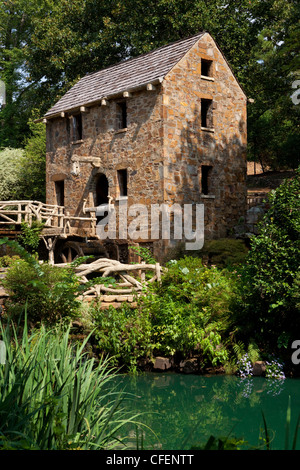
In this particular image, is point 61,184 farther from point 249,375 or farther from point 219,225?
point 249,375

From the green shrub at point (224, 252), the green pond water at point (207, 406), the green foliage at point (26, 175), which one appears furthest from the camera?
the green foliage at point (26, 175)

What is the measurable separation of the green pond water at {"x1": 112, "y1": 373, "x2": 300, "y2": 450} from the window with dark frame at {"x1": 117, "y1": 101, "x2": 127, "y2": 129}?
10898mm

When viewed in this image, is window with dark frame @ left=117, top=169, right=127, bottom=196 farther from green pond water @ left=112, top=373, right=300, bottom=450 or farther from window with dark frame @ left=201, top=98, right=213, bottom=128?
green pond water @ left=112, top=373, right=300, bottom=450

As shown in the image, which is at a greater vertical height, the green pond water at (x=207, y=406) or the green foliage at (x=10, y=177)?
the green foliage at (x=10, y=177)

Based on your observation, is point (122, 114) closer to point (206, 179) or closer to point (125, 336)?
point (206, 179)

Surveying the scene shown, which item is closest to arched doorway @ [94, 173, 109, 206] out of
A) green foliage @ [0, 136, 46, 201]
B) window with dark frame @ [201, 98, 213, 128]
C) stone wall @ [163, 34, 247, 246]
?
stone wall @ [163, 34, 247, 246]

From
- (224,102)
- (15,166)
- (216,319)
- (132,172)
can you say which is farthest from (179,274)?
(15,166)

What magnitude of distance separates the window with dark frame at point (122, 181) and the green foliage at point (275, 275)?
8.85 metres

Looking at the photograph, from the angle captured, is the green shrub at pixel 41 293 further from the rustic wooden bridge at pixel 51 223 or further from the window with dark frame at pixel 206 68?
the window with dark frame at pixel 206 68

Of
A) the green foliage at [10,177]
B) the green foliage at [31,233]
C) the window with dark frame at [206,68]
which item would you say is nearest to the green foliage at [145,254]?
the green foliage at [31,233]

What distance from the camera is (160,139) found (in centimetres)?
1706

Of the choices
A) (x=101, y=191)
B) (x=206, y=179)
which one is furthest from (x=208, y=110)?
(x=101, y=191)

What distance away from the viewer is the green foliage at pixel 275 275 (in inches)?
377
